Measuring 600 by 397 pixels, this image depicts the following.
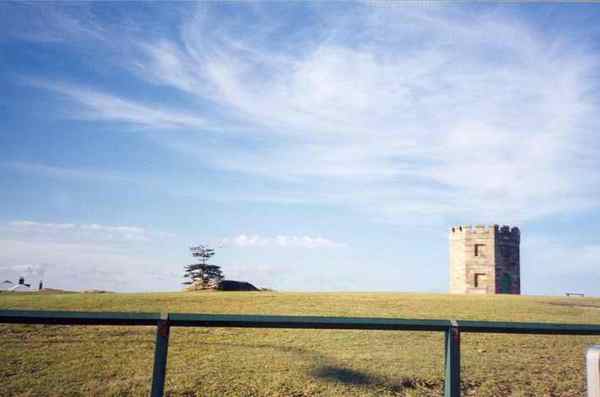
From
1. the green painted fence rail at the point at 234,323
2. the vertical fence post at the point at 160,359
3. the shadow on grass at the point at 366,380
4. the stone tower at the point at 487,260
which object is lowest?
the shadow on grass at the point at 366,380

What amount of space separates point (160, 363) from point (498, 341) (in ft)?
32.0

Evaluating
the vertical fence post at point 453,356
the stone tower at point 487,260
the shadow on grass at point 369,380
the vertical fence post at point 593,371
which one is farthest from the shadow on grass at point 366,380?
the stone tower at point 487,260

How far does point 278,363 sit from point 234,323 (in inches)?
195

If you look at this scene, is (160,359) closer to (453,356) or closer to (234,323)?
(234,323)

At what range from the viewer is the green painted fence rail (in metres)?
3.67

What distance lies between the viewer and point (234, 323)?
3812 mm

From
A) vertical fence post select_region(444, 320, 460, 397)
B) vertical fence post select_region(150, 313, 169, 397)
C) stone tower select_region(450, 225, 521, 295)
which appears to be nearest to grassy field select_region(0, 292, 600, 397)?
vertical fence post select_region(444, 320, 460, 397)

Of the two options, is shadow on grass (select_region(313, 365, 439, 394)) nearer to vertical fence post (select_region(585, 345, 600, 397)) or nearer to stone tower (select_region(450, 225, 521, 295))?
vertical fence post (select_region(585, 345, 600, 397))

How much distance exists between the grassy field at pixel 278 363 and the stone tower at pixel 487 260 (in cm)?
3685

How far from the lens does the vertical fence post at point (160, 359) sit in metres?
3.69

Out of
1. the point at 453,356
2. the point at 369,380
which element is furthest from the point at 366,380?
the point at 453,356

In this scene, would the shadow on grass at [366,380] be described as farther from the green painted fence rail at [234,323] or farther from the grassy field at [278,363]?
the green painted fence rail at [234,323]

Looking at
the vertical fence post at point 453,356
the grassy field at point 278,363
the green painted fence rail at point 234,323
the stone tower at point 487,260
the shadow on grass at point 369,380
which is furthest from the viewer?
the stone tower at point 487,260

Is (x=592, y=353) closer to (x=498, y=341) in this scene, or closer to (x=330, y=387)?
(x=330, y=387)
